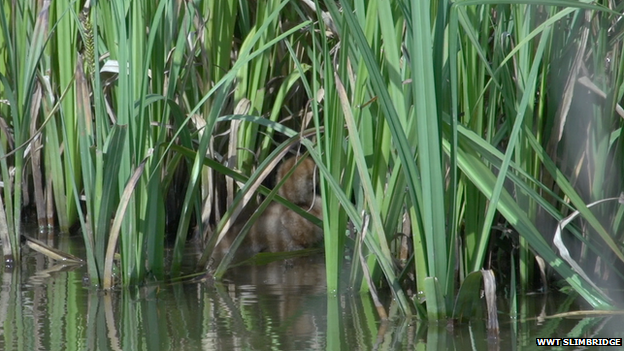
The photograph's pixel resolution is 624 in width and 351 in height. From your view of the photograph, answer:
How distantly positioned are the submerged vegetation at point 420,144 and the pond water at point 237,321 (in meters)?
0.07

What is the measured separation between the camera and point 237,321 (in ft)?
6.22

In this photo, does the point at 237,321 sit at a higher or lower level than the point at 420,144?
lower

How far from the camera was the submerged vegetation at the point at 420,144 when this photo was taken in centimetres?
168

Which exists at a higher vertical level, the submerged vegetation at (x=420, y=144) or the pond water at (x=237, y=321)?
the submerged vegetation at (x=420, y=144)

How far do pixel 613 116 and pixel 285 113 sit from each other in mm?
1350

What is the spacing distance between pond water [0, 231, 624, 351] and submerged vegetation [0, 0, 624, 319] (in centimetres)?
7

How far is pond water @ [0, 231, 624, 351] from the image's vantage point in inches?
67.1

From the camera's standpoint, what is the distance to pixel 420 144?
1632 millimetres

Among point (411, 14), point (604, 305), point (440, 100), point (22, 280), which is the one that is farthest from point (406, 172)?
point (22, 280)

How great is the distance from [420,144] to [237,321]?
2.06 feet

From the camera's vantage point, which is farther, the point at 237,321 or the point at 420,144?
the point at 237,321

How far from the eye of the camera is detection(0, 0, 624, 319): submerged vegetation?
1.68m

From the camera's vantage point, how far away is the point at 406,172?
1.68 m

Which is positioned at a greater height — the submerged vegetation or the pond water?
the submerged vegetation
